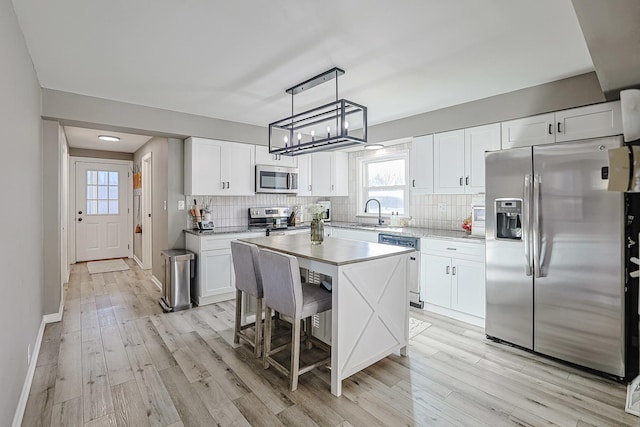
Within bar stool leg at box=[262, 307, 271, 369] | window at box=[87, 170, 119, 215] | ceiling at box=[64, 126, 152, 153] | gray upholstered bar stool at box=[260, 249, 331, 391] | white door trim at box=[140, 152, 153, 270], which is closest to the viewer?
gray upholstered bar stool at box=[260, 249, 331, 391]

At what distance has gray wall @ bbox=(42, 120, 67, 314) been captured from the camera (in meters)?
3.40

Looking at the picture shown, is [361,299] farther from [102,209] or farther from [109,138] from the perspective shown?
[102,209]

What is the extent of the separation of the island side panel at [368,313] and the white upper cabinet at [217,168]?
279 centimetres

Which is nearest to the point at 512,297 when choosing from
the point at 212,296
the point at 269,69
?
the point at 269,69

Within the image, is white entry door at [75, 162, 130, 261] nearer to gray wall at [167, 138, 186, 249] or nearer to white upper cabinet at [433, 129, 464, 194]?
gray wall at [167, 138, 186, 249]

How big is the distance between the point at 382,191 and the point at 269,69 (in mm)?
3036

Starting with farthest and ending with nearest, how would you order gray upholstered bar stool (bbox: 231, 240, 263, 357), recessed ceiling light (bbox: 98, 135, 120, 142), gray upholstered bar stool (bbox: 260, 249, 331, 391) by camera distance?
recessed ceiling light (bbox: 98, 135, 120, 142) → gray upholstered bar stool (bbox: 231, 240, 263, 357) → gray upholstered bar stool (bbox: 260, 249, 331, 391)

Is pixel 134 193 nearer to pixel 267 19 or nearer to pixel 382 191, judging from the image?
pixel 382 191

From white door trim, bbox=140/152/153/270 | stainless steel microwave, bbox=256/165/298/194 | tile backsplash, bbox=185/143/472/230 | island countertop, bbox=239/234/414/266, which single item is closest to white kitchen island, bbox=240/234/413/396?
island countertop, bbox=239/234/414/266

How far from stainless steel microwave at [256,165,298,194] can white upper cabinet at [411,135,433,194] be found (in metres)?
1.90

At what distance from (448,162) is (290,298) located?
2628mm

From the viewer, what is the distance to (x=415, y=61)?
2.54 meters

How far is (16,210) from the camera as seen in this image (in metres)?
1.98

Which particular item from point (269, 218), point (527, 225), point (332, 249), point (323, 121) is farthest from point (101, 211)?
point (527, 225)
